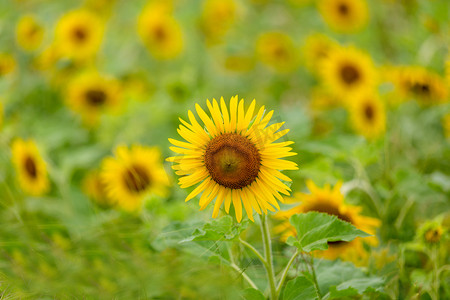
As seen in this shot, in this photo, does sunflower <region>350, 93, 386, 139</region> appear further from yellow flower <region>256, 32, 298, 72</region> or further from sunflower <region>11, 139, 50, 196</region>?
sunflower <region>11, 139, 50, 196</region>

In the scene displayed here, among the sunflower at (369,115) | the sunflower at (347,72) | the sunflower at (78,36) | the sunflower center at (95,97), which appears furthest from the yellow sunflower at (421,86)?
the sunflower at (78,36)

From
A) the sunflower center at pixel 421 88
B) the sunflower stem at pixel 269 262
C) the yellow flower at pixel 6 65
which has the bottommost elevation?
the sunflower stem at pixel 269 262

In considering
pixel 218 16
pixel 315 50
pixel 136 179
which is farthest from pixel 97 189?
pixel 218 16

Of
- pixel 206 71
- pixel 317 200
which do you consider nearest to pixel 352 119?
pixel 317 200

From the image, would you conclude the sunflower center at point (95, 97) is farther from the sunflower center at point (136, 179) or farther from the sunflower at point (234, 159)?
the sunflower at point (234, 159)

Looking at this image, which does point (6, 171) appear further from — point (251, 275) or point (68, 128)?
point (251, 275)

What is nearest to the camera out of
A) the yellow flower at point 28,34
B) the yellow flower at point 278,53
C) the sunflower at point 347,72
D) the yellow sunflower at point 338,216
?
the yellow sunflower at point 338,216
